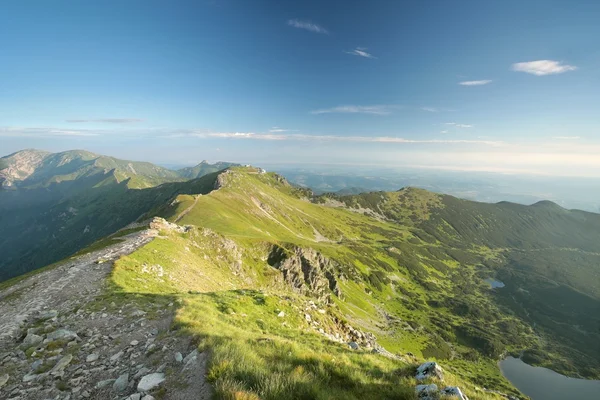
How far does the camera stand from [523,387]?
496 ft

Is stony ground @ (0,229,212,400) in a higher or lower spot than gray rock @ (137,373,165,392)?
lower

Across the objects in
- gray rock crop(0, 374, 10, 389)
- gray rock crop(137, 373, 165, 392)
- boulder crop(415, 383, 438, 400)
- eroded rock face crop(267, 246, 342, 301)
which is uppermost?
boulder crop(415, 383, 438, 400)

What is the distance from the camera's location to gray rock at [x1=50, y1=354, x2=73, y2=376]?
10.9 meters

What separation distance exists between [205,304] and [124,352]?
7196 mm

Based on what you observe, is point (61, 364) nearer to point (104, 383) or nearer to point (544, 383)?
point (104, 383)

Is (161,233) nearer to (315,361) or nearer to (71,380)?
(71,380)

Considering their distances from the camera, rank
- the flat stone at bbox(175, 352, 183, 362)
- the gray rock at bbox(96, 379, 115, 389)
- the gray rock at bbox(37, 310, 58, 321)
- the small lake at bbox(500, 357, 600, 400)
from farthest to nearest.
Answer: the small lake at bbox(500, 357, 600, 400) → the gray rock at bbox(37, 310, 58, 321) → the flat stone at bbox(175, 352, 183, 362) → the gray rock at bbox(96, 379, 115, 389)

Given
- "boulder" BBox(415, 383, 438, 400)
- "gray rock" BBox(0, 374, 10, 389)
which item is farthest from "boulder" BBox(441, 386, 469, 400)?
"gray rock" BBox(0, 374, 10, 389)

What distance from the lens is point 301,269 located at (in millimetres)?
104625

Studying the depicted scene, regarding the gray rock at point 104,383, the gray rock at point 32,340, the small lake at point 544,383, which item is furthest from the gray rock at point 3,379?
the small lake at point 544,383

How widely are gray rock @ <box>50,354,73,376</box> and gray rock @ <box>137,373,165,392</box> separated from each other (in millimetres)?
4718

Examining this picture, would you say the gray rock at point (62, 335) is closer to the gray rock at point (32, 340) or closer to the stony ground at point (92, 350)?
the stony ground at point (92, 350)

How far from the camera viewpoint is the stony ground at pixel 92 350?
9.39 m

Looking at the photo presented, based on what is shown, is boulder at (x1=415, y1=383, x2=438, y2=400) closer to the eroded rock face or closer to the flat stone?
the flat stone
